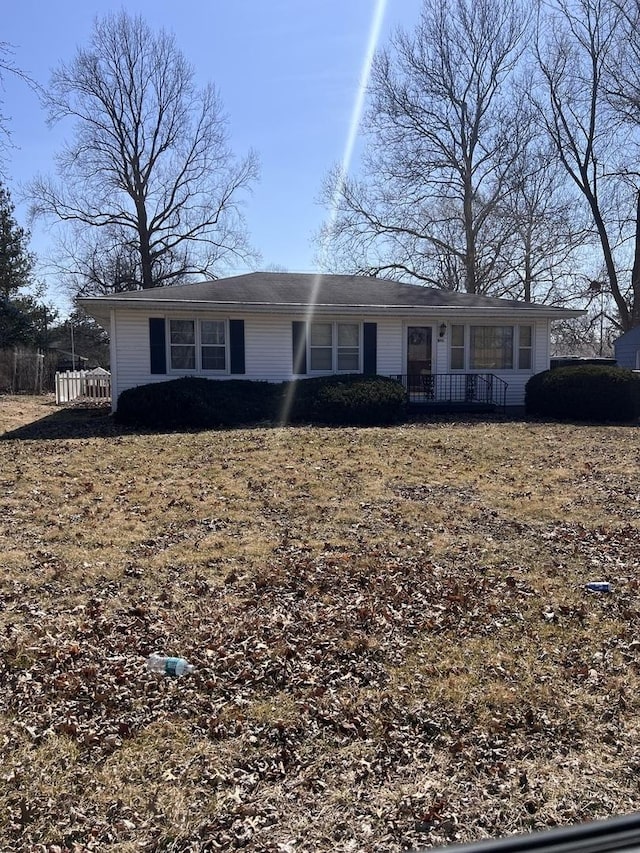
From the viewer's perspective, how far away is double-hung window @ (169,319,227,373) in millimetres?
15211

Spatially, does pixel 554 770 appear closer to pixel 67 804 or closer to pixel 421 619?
pixel 421 619

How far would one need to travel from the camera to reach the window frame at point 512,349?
17.1m

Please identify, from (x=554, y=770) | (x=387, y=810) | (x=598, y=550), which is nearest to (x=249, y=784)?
(x=387, y=810)

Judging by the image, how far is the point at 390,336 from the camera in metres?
16.5

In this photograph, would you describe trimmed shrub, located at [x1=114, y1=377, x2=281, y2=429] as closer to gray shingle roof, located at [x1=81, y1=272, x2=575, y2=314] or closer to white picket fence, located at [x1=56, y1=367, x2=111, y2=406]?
gray shingle roof, located at [x1=81, y1=272, x2=575, y2=314]

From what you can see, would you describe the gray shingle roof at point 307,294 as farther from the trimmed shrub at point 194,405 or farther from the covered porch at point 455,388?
the trimmed shrub at point 194,405

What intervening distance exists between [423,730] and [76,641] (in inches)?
92.4

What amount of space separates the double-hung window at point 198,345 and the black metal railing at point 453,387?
15.8 ft

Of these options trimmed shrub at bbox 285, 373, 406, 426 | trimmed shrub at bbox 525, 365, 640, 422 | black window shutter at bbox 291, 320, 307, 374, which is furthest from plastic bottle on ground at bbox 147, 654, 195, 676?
trimmed shrub at bbox 525, 365, 640, 422

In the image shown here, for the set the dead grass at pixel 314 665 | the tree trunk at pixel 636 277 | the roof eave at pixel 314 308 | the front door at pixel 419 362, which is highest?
the tree trunk at pixel 636 277

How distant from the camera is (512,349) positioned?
57.1 ft

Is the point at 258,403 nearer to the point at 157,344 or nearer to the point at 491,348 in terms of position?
the point at 157,344

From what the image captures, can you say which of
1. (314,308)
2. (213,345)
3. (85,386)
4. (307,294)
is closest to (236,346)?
(213,345)

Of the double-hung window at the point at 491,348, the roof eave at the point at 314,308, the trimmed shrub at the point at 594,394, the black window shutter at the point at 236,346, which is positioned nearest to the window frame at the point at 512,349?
the double-hung window at the point at 491,348
